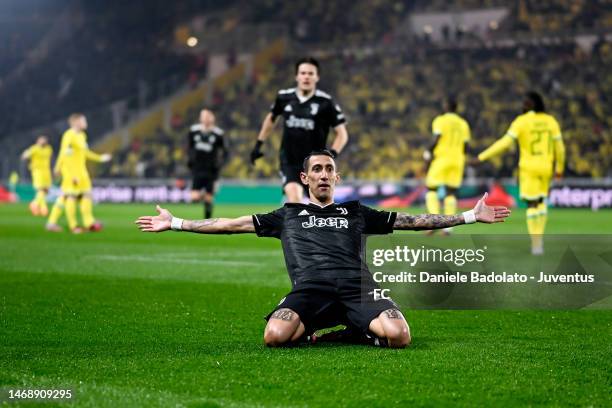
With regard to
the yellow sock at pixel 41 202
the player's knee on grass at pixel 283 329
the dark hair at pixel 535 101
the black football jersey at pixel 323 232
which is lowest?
the player's knee on grass at pixel 283 329

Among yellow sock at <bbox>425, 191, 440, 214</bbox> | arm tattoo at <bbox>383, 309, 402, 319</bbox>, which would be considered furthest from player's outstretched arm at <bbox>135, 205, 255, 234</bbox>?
yellow sock at <bbox>425, 191, 440, 214</bbox>

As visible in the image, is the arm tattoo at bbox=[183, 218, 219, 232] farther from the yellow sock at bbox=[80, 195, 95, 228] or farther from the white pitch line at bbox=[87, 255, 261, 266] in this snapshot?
the yellow sock at bbox=[80, 195, 95, 228]

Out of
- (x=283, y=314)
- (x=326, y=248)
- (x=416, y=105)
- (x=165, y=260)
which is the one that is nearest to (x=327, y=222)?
(x=326, y=248)

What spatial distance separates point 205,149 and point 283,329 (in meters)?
14.1

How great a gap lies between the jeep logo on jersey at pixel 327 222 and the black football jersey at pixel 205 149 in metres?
13.4

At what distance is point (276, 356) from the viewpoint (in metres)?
5.75

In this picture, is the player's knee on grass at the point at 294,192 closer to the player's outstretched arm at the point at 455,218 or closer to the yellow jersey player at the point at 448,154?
the player's outstretched arm at the point at 455,218

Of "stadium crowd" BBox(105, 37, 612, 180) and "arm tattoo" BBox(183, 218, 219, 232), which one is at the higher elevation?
"stadium crowd" BBox(105, 37, 612, 180)

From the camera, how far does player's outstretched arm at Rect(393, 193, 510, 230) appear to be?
6227 mm

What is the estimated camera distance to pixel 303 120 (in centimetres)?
1141

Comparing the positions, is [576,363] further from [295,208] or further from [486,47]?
[486,47]

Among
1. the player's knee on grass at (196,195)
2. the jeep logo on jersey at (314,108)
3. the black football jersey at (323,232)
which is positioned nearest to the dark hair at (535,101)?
the jeep logo on jersey at (314,108)

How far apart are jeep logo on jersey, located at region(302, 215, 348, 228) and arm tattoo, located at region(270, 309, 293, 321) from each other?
655 millimetres

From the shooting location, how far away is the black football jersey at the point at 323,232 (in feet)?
20.9
